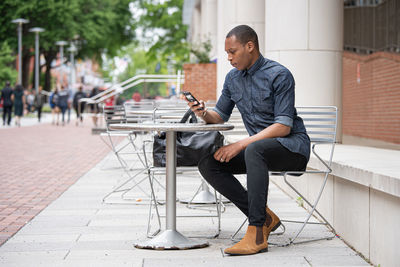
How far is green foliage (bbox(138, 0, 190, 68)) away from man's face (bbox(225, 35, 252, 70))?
2605cm

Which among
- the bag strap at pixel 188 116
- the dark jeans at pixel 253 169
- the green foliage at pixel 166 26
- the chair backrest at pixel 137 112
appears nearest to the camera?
the dark jeans at pixel 253 169

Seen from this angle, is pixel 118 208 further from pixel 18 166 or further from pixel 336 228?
pixel 18 166

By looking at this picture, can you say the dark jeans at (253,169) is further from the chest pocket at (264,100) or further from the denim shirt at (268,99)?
the chest pocket at (264,100)

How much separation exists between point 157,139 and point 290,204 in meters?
2.19

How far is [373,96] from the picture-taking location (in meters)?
15.5

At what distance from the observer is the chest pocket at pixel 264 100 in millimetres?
4906

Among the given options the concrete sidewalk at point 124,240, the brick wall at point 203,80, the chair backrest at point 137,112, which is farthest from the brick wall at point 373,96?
the concrete sidewalk at point 124,240

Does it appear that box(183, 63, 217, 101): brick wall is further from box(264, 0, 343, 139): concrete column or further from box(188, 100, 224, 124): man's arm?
box(188, 100, 224, 124): man's arm

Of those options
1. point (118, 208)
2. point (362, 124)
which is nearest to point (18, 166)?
point (118, 208)

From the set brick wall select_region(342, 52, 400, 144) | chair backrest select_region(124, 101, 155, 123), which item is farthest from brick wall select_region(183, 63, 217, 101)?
chair backrest select_region(124, 101, 155, 123)

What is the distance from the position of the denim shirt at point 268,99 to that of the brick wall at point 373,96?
28.3 feet

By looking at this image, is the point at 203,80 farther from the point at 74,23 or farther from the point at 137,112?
the point at 74,23

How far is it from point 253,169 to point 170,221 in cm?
87

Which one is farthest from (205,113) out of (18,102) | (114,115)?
(18,102)
